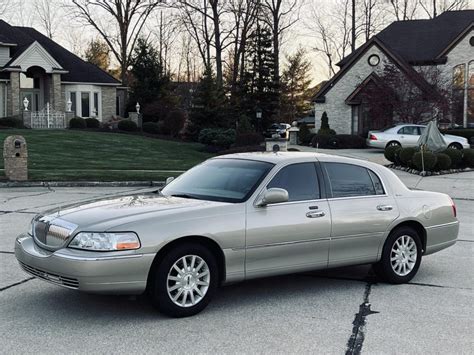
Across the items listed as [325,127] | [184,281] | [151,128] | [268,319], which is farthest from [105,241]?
[151,128]

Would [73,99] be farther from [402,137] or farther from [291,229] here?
[291,229]

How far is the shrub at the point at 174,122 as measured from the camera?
40.7m

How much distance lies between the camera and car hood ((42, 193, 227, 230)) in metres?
5.35

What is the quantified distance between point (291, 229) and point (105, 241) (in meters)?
1.89

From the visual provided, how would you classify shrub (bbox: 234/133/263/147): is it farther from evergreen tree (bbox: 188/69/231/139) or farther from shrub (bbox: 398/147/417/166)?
shrub (bbox: 398/147/417/166)

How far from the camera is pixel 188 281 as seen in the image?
549cm

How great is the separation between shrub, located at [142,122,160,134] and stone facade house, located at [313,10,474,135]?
36.3 feet

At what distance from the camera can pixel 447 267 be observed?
7902 millimetres

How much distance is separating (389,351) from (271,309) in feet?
4.51

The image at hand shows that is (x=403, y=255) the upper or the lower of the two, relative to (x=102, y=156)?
lower

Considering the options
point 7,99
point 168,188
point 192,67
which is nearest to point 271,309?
point 168,188

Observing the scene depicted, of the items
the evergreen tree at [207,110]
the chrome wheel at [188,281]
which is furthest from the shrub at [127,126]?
the chrome wheel at [188,281]

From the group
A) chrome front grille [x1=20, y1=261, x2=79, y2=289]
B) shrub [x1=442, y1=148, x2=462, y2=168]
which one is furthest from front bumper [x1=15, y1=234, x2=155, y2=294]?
shrub [x1=442, y1=148, x2=462, y2=168]

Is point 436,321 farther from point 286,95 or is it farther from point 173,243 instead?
point 286,95
